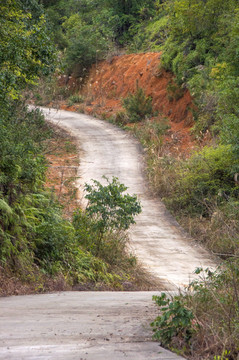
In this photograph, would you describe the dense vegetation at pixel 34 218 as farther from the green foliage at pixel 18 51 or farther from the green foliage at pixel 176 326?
the green foliage at pixel 176 326

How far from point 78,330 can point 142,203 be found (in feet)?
40.2

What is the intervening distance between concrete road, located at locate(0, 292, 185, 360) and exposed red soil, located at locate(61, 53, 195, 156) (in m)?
14.8

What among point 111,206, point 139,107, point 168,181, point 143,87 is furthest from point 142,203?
point 143,87

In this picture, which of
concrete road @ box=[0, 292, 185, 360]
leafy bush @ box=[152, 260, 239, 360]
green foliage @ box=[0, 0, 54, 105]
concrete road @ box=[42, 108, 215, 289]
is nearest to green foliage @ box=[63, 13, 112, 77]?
concrete road @ box=[42, 108, 215, 289]

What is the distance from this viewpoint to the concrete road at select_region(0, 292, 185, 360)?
13.2 feet

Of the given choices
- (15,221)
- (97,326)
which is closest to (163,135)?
(15,221)

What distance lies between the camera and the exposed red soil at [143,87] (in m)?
24.4

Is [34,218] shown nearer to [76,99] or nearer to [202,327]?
[202,327]

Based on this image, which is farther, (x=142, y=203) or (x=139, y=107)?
(x=139, y=107)

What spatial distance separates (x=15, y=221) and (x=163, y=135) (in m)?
16.1

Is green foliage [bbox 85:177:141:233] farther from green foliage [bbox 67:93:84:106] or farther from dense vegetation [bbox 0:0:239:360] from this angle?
green foliage [bbox 67:93:84:106]

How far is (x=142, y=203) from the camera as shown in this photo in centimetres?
1695

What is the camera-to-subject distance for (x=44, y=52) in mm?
10008

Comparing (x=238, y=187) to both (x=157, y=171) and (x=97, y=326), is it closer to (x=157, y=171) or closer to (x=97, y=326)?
(x=157, y=171)
